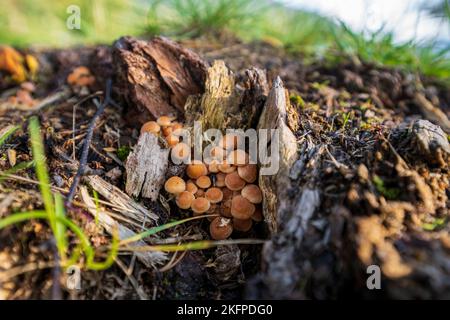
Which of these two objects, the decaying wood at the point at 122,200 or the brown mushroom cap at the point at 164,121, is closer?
the decaying wood at the point at 122,200

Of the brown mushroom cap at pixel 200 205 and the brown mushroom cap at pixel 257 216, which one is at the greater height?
the brown mushroom cap at pixel 200 205

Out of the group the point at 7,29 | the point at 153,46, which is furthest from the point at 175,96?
the point at 7,29

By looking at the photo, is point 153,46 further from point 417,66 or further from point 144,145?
point 417,66

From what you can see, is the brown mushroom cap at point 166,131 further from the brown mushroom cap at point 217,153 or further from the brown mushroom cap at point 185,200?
the brown mushroom cap at point 185,200

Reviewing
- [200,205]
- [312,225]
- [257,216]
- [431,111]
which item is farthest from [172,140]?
[431,111]

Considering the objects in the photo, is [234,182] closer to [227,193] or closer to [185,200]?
[227,193]

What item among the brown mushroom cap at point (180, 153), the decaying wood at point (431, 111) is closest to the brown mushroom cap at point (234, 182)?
the brown mushroom cap at point (180, 153)

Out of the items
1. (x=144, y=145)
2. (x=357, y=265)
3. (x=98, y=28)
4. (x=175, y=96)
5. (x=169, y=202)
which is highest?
(x=98, y=28)
